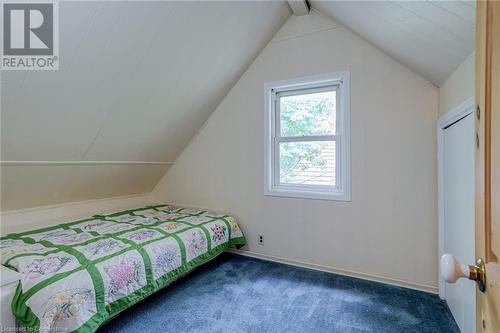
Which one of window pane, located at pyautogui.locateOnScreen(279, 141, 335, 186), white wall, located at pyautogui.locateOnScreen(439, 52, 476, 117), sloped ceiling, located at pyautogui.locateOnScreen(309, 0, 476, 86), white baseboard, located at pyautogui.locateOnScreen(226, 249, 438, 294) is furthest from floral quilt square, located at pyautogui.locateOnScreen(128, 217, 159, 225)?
white wall, located at pyautogui.locateOnScreen(439, 52, 476, 117)

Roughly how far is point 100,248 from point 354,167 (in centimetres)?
223

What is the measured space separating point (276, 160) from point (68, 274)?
2.09 metres

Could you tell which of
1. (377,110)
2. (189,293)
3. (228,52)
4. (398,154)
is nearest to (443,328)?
(398,154)

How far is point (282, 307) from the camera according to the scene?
2016 mm

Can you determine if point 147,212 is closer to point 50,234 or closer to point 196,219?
point 196,219

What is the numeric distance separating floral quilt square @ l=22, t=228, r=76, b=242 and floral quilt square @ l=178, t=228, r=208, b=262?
97 centimetres

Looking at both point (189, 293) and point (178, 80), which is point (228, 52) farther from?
point (189, 293)

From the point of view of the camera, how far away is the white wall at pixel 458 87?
4.77ft

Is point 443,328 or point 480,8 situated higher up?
point 480,8

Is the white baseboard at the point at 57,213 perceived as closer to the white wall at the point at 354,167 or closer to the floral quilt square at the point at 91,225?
the floral quilt square at the point at 91,225

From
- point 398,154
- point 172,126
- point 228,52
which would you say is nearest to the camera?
point 398,154

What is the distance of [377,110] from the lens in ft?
7.82

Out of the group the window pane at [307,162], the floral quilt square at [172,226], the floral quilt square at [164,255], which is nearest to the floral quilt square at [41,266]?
the floral quilt square at [164,255]

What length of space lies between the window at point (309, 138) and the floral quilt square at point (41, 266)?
1864mm
